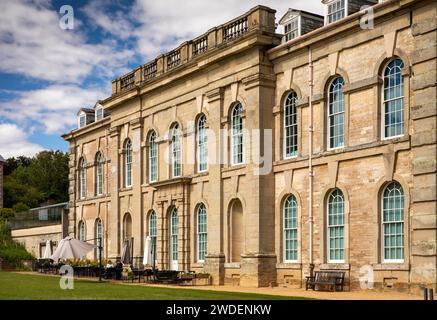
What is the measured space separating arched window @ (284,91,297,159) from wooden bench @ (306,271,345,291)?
17.5 ft

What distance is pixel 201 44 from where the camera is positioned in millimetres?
37594

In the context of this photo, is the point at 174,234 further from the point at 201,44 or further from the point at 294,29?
the point at 294,29

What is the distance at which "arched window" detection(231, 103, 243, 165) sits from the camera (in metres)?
34.8

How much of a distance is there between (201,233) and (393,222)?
12.9m

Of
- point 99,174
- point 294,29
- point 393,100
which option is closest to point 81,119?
point 99,174

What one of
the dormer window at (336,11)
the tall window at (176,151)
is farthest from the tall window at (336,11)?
the tall window at (176,151)

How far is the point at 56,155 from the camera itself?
323 feet

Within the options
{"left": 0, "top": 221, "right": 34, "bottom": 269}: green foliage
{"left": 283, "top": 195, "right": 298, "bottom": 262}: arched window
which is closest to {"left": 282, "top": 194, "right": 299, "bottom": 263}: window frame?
{"left": 283, "top": 195, "right": 298, "bottom": 262}: arched window

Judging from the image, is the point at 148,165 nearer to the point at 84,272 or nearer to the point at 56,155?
the point at 84,272

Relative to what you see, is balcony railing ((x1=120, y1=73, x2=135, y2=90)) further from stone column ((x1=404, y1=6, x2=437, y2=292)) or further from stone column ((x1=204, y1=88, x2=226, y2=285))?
stone column ((x1=404, y1=6, x2=437, y2=292))

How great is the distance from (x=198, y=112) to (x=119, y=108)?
9.60 m

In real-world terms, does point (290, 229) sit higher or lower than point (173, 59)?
lower

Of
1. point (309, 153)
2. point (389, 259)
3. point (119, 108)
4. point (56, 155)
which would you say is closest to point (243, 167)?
point (309, 153)

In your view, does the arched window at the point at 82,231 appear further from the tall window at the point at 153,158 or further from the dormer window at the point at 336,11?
the dormer window at the point at 336,11
